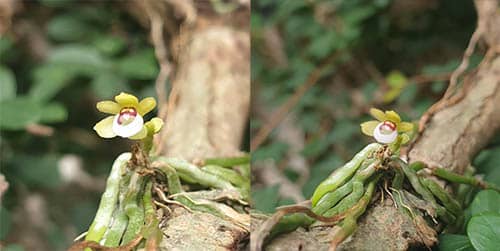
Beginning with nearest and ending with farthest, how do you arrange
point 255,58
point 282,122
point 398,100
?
point 398,100 → point 282,122 → point 255,58

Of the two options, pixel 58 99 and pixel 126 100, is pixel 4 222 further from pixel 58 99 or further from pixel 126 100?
pixel 126 100

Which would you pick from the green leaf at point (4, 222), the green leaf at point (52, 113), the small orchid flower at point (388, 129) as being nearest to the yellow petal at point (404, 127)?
the small orchid flower at point (388, 129)

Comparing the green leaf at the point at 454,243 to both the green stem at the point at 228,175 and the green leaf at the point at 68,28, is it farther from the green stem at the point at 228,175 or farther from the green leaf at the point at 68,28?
the green leaf at the point at 68,28

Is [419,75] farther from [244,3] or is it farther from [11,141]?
[11,141]

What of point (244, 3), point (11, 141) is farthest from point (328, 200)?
point (11, 141)

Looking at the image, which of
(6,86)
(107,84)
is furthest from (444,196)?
(6,86)

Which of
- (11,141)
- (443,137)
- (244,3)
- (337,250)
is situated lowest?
(337,250)
